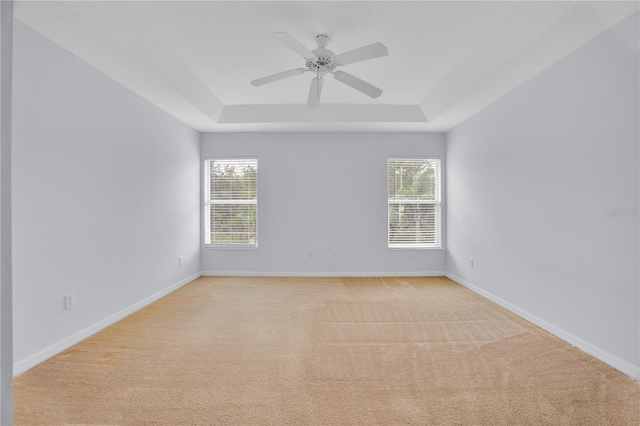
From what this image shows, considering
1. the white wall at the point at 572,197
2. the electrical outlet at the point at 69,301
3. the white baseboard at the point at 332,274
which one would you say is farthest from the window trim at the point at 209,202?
the white wall at the point at 572,197

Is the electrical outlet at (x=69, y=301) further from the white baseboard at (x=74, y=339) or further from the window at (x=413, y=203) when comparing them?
the window at (x=413, y=203)

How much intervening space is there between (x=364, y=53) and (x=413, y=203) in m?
3.13

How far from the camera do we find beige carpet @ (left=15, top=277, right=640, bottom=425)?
1643 millimetres

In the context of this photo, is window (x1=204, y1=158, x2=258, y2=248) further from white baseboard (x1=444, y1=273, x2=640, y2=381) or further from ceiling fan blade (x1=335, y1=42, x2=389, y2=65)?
white baseboard (x1=444, y1=273, x2=640, y2=381)

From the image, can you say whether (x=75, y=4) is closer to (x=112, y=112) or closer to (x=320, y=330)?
(x=112, y=112)

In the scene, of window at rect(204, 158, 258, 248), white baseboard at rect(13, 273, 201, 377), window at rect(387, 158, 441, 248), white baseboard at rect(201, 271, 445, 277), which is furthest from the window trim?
window at rect(387, 158, 441, 248)

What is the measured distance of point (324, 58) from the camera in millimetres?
2559

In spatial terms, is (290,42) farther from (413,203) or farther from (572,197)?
(413,203)

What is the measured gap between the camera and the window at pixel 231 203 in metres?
5.00

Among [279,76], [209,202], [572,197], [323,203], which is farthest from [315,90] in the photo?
[209,202]

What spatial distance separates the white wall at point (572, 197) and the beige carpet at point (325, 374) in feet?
0.85

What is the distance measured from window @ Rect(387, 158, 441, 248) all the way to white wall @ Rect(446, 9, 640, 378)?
1221 mm

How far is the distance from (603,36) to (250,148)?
4.20 m

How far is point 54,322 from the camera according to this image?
2.30m
